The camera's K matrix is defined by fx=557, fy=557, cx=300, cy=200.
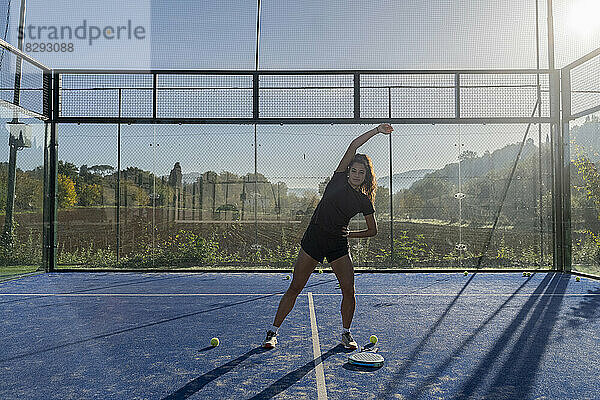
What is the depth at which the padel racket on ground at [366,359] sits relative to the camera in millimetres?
3945

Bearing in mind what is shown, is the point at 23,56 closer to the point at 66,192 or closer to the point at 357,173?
the point at 66,192

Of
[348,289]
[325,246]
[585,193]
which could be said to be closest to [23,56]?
[325,246]

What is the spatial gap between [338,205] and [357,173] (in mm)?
301

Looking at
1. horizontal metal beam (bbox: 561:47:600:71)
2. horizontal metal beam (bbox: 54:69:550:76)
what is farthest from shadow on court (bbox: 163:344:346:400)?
horizontal metal beam (bbox: 561:47:600:71)

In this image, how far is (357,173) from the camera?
4.48m

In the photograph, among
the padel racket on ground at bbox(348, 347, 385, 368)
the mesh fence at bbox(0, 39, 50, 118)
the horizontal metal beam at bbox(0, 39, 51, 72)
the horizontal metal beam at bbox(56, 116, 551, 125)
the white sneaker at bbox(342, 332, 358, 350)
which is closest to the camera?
the padel racket on ground at bbox(348, 347, 385, 368)

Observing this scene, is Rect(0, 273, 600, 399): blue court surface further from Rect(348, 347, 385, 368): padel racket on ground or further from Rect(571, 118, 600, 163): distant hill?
Rect(571, 118, 600, 163): distant hill

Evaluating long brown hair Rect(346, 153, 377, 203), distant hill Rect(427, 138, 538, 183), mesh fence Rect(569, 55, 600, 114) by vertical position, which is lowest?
long brown hair Rect(346, 153, 377, 203)

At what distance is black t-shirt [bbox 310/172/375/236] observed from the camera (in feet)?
14.8

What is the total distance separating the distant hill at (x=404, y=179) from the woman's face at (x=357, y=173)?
619cm

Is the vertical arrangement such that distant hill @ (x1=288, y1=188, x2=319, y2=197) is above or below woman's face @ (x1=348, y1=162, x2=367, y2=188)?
above

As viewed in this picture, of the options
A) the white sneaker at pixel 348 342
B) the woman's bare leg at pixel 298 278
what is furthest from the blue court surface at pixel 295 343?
the woman's bare leg at pixel 298 278

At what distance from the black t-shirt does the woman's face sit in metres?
0.06

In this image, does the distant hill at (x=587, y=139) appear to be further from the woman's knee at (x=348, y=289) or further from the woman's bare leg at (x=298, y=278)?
the woman's bare leg at (x=298, y=278)
